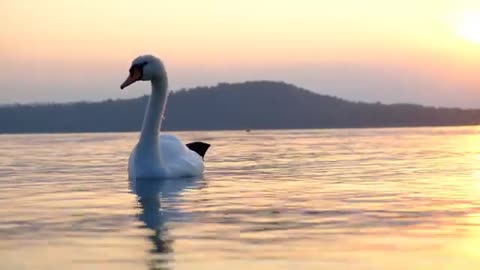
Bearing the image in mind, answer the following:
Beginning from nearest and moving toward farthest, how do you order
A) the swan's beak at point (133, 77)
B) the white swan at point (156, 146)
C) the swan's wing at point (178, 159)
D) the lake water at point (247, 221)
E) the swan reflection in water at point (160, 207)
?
the lake water at point (247, 221), the swan reflection in water at point (160, 207), the white swan at point (156, 146), the swan's wing at point (178, 159), the swan's beak at point (133, 77)

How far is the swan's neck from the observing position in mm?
17156

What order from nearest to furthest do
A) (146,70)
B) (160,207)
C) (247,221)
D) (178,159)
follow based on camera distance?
(247,221), (160,207), (178,159), (146,70)

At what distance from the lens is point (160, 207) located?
1080 centimetres

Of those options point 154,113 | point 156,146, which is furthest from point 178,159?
point 154,113

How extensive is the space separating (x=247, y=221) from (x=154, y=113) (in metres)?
9.15

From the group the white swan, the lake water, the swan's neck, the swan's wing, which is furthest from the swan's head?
the lake water

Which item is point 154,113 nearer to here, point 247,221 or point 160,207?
point 160,207

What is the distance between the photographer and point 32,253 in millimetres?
7164

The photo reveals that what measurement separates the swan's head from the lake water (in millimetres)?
2342

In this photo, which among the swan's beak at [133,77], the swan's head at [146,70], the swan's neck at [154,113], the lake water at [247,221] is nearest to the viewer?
the lake water at [247,221]

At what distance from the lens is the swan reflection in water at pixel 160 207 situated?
7158mm

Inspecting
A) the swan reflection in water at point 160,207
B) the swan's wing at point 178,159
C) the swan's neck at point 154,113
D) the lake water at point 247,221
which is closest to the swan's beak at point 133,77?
the swan's neck at point 154,113

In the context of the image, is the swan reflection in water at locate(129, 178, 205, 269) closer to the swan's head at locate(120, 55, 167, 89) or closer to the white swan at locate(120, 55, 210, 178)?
the white swan at locate(120, 55, 210, 178)

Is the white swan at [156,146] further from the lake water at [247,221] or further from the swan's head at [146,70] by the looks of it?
the lake water at [247,221]
